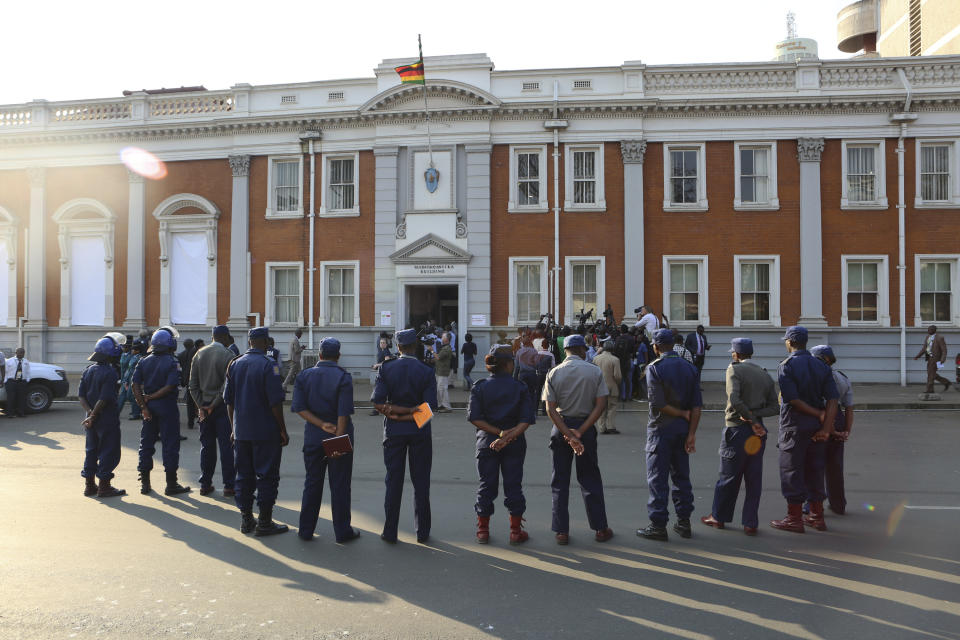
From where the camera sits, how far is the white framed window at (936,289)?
21.7 meters

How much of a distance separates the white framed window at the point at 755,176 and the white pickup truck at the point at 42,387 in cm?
1882

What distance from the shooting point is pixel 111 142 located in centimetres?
2516

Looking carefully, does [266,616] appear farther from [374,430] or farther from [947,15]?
[947,15]

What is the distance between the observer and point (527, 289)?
2289 centimetres

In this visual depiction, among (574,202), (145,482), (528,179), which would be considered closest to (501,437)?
(145,482)

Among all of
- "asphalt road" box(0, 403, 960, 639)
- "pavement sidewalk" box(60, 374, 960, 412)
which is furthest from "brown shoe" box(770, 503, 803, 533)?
"pavement sidewalk" box(60, 374, 960, 412)

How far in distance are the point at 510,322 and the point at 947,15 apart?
862 inches

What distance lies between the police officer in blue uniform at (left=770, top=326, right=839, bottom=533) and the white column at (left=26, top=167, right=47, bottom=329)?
25.8m

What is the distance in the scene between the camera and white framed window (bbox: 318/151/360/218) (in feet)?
77.8

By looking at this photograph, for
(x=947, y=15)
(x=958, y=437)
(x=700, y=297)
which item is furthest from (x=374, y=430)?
(x=947, y=15)

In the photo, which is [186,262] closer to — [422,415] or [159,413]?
[159,413]

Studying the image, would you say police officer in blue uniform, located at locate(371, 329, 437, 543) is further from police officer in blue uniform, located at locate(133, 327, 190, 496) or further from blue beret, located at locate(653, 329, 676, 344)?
police officer in blue uniform, located at locate(133, 327, 190, 496)

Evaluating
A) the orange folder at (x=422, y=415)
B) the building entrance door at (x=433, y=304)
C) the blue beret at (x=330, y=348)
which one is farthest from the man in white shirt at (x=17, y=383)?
the orange folder at (x=422, y=415)

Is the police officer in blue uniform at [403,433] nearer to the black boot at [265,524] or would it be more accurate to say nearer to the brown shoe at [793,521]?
the black boot at [265,524]
